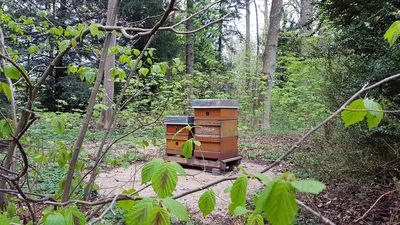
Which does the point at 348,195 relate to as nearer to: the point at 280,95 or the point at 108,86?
the point at 108,86

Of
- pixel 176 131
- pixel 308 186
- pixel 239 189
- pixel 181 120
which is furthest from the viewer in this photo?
pixel 176 131

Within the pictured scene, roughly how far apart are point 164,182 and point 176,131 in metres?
5.01

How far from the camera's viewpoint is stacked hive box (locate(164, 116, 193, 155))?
5.77 m

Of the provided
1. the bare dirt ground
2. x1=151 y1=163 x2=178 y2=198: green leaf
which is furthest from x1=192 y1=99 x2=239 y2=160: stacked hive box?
x1=151 y1=163 x2=178 y2=198: green leaf

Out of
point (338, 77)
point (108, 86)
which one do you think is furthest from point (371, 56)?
point (108, 86)

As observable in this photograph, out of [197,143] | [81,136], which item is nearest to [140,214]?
[197,143]

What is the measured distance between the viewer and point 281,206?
0.63 metres

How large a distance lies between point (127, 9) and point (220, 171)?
9.15m

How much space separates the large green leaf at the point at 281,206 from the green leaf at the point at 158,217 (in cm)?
25

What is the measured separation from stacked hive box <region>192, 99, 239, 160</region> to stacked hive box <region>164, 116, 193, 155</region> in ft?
0.66

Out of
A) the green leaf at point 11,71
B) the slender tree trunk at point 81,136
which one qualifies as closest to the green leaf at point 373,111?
the slender tree trunk at point 81,136

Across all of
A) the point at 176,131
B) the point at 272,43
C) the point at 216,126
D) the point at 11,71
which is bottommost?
the point at 176,131

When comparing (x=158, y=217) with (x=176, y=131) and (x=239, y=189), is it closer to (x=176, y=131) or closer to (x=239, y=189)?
(x=239, y=189)

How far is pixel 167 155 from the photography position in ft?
20.3
